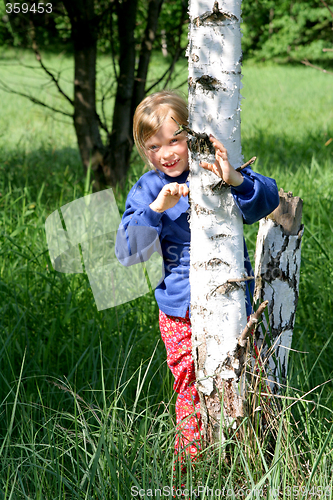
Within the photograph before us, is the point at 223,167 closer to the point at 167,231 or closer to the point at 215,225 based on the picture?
the point at 215,225

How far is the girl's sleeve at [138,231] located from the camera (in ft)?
4.73

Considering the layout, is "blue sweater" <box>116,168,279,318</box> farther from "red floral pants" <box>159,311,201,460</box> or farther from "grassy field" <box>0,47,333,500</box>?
"grassy field" <box>0,47,333,500</box>

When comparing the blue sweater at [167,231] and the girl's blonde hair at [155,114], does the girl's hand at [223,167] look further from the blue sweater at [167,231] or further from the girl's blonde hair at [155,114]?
the girl's blonde hair at [155,114]

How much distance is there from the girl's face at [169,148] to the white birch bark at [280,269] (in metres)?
0.42

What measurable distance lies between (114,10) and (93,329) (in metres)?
2.94

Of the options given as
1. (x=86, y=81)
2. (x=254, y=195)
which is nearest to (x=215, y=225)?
(x=254, y=195)

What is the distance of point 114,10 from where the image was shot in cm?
383

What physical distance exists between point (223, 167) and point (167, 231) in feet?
1.27

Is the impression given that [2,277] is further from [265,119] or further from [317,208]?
[265,119]

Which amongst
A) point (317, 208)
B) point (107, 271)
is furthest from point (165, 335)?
point (317, 208)

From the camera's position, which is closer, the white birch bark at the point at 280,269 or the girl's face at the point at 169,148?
the girl's face at the point at 169,148

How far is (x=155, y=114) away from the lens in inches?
58.4

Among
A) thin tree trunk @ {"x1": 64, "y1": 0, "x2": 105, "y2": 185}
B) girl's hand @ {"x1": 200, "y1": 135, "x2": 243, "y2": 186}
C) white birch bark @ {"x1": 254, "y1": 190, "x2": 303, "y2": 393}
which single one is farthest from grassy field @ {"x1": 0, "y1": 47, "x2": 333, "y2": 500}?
girl's hand @ {"x1": 200, "y1": 135, "x2": 243, "y2": 186}

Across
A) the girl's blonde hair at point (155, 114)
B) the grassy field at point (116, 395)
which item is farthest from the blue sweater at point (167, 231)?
the grassy field at point (116, 395)
